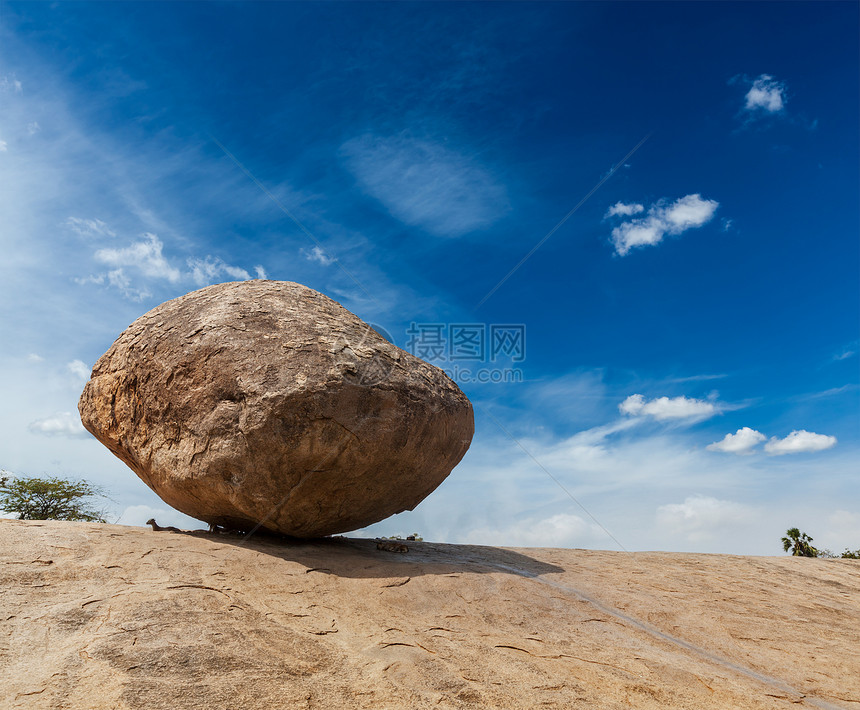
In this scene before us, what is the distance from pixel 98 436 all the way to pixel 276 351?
3925 mm

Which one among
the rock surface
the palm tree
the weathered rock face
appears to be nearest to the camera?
the rock surface

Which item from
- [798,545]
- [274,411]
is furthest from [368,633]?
[798,545]

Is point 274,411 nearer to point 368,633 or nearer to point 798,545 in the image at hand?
point 368,633

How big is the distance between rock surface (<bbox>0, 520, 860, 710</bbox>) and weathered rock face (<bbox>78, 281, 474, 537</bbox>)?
76 centimetres

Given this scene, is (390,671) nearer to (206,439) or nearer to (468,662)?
(468,662)

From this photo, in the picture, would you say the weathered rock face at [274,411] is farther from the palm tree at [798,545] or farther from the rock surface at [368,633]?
the palm tree at [798,545]

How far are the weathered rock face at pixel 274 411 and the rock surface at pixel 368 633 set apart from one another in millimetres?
764

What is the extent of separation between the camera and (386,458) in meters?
7.70

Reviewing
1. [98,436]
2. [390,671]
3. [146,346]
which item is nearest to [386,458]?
[390,671]

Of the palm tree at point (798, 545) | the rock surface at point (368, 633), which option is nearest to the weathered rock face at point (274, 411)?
the rock surface at point (368, 633)

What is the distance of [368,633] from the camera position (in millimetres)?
5645

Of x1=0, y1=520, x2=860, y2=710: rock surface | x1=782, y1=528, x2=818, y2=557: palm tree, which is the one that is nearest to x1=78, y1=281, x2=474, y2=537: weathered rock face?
x1=0, y1=520, x2=860, y2=710: rock surface

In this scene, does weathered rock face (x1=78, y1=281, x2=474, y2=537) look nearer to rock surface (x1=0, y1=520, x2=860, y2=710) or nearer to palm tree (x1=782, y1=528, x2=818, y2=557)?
rock surface (x1=0, y1=520, x2=860, y2=710)

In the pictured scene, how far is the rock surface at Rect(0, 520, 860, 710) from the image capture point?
4.31 m
